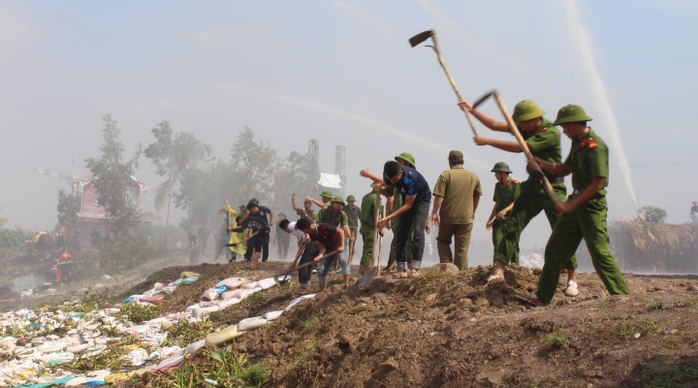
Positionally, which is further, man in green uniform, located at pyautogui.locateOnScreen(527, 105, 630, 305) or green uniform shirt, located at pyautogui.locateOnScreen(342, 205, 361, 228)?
green uniform shirt, located at pyautogui.locateOnScreen(342, 205, 361, 228)

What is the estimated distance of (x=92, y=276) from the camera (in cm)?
3216

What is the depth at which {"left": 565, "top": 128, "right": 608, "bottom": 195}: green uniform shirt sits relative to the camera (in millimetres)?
5020

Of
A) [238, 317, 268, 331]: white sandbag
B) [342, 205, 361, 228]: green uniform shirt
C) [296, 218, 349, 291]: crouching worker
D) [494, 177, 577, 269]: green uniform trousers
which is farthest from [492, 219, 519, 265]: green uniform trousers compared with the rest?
[342, 205, 361, 228]: green uniform shirt

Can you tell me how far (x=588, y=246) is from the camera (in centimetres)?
517

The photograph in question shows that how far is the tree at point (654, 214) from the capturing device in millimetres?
22906

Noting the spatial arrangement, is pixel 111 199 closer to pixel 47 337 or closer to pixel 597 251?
pixel 47 337

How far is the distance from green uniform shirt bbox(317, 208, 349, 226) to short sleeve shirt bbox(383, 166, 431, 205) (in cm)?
342

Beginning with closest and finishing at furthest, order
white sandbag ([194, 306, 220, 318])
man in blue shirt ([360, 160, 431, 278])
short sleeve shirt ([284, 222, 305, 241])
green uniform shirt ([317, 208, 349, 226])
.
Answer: man in blue shirt ([360, 160, 431, 278]), short sleeve shirt ([284, 222, 305, 241]), white sandbag ([194, 306, 220, 318]), green uniform shirt ([317, 208, 349, 226])

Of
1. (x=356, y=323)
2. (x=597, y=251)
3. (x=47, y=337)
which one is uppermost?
(x=597, y=251)

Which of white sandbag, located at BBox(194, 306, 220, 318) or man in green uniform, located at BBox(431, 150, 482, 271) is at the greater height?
man in green uniform, located at BBox(431, 150, 482, 271)

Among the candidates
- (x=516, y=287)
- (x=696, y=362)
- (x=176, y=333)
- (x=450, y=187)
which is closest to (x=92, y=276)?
(x=176, y=333)

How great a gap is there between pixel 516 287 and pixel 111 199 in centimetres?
3389

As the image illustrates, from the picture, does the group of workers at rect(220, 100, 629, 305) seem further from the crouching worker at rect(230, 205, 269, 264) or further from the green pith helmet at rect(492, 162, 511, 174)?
the crouching worker at rect(230, 205, 269, 264)

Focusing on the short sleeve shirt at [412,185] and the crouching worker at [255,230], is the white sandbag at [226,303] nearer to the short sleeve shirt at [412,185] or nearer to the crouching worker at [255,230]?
the crouching worker at [255,230]
